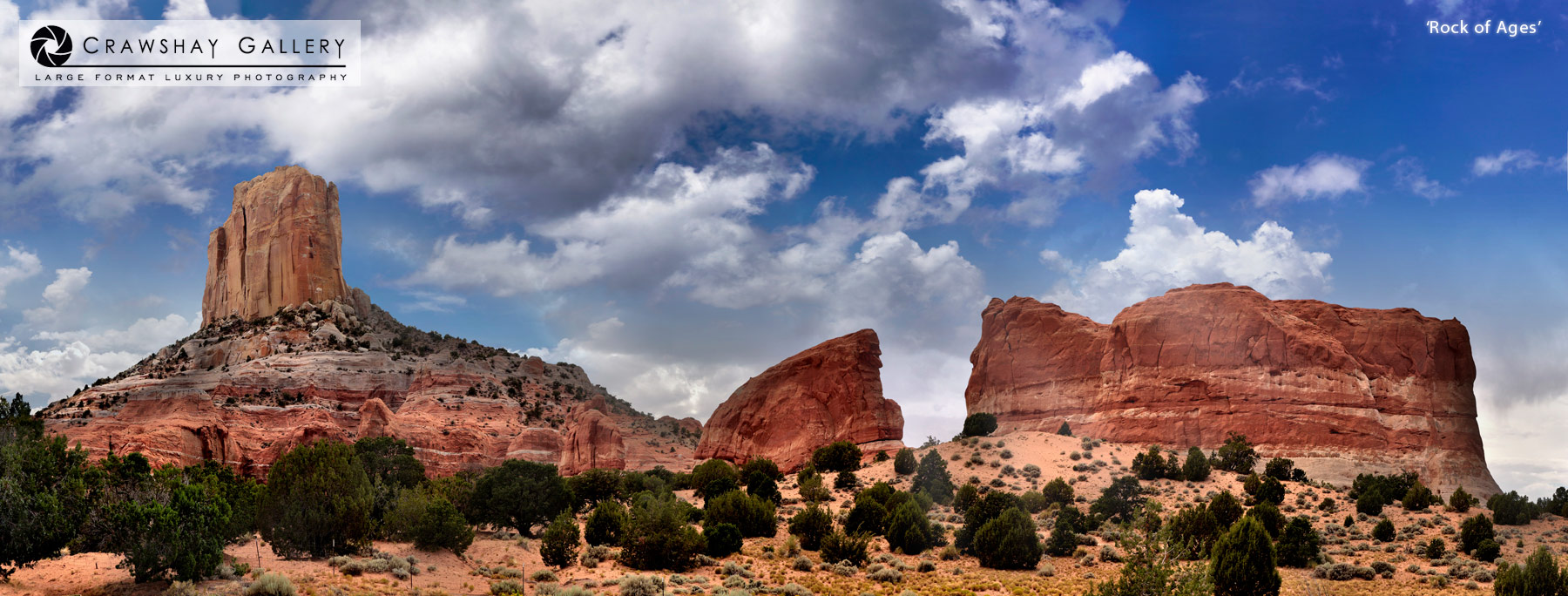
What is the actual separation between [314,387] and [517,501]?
1721 inches

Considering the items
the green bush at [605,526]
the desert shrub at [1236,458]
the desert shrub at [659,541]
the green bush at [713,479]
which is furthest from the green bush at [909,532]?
the desert shrub at [1236,458]

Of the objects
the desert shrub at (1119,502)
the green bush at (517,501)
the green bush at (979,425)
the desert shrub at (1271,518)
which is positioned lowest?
the desert shrub at (1271,518)

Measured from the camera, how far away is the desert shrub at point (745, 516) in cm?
4031

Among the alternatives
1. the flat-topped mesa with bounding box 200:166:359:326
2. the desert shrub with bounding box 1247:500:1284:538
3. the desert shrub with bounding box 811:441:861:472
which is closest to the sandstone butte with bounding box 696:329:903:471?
the desert shrub with bounding box 811:441:861:472

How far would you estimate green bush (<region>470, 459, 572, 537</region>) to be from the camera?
4472cm

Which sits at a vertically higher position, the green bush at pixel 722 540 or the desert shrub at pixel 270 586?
the desert shrub at pixel 270 586

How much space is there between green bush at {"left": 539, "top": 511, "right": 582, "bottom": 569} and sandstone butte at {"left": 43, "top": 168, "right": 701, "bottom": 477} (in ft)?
117

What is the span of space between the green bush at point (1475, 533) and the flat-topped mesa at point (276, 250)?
10222 cm

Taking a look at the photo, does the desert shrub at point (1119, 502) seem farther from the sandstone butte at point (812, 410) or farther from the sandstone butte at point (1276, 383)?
the sandstone butte at point (1276, 383)

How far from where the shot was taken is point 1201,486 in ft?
165

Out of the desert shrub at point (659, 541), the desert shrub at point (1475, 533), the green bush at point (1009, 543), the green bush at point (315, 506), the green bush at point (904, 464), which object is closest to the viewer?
the green bush at point (315, 506)

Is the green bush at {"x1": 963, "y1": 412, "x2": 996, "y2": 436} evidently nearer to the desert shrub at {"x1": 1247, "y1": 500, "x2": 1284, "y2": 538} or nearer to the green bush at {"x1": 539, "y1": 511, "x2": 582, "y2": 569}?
the desert shrub at {"x1": 1247, "y1": 500, "x2": 1284, "y2": 538}

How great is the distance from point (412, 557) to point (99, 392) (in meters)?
61.7

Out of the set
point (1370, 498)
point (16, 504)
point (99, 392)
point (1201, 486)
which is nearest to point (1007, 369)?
point (1201, 486)
